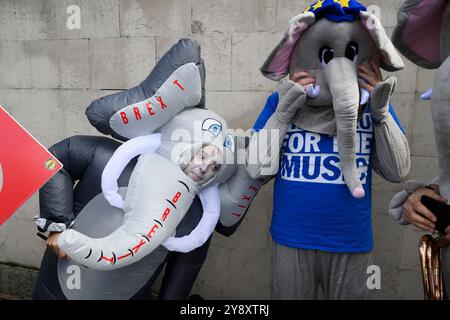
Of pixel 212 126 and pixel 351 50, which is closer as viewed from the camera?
pixel 351 50

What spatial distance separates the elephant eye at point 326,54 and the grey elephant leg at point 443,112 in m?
0.42

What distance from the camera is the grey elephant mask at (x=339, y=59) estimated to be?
1420mm

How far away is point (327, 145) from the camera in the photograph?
1.56m

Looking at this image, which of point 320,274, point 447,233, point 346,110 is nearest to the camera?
point 447,233

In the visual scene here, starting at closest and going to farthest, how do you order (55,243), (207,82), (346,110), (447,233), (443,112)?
(443,112)
(447,233)
(346,110)
(55,243)
(207,82)

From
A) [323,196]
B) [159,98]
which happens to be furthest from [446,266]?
[159,98]

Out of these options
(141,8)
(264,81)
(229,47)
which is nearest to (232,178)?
(264,81)

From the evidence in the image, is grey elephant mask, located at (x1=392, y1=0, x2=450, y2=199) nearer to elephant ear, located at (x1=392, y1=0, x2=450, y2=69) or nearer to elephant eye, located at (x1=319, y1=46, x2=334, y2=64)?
elephant ear, located at (x1=392, y1=0, x2=450, y2=69)

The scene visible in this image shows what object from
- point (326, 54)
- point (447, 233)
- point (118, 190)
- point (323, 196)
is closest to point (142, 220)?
Result: point (118, 190)

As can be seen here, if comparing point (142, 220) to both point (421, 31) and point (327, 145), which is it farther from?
point (421, 31)

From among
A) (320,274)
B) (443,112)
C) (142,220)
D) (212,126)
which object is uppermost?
(443,112)

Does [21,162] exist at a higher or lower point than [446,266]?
higher

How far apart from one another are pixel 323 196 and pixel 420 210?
14.1 inches

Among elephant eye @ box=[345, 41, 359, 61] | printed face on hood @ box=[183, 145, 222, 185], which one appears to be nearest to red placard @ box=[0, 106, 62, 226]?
printed face on hood @ box=[183, 145, 222, 185]
